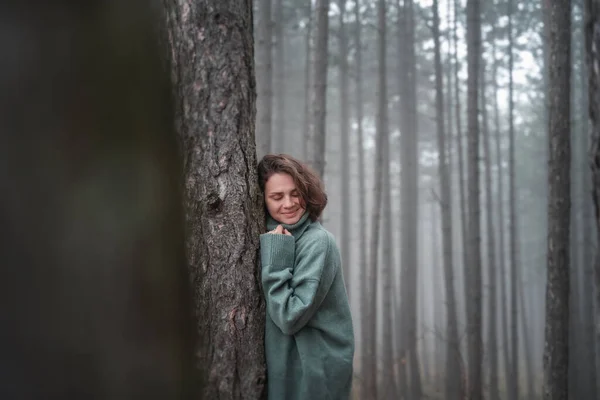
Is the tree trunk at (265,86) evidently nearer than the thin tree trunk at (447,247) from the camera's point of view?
Yes

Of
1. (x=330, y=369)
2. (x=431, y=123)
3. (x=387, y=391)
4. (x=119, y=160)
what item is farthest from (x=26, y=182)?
(x=431, y=123)

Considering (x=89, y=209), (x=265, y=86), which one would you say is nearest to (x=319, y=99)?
(x=265, y=86)

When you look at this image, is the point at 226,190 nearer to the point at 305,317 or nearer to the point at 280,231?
the point at 280,231

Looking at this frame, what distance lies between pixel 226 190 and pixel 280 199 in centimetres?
43

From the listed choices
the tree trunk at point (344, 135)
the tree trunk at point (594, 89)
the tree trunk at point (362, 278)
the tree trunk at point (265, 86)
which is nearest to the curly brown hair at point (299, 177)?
the tree trunk at point (594, 89)

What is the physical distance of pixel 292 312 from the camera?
2.19m

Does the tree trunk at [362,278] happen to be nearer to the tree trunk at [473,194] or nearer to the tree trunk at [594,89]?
the tree trunk at [473,194]

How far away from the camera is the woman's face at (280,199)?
2514 millimetres

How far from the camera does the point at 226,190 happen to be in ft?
7.06

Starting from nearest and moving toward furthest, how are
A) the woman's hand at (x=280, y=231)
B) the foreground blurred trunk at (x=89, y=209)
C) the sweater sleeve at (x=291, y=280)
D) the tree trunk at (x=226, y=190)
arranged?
the foreground blurred trunk at (x=89, y=209) < the tree trunk at (x=226, y=190) < the sweater sleeve at (x=291, y=280) < the woman's hand at (x=280, y=231)

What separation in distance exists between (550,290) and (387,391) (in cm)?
596

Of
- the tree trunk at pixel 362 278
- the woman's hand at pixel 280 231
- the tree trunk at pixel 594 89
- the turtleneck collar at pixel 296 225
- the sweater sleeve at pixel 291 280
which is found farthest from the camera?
the tree trunk at pixel 362 278

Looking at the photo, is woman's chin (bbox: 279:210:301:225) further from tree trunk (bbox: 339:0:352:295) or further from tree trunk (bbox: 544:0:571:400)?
tree trunk (bbox: 339:0:352:295)

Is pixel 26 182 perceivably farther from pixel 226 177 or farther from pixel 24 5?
pixel 226 177
